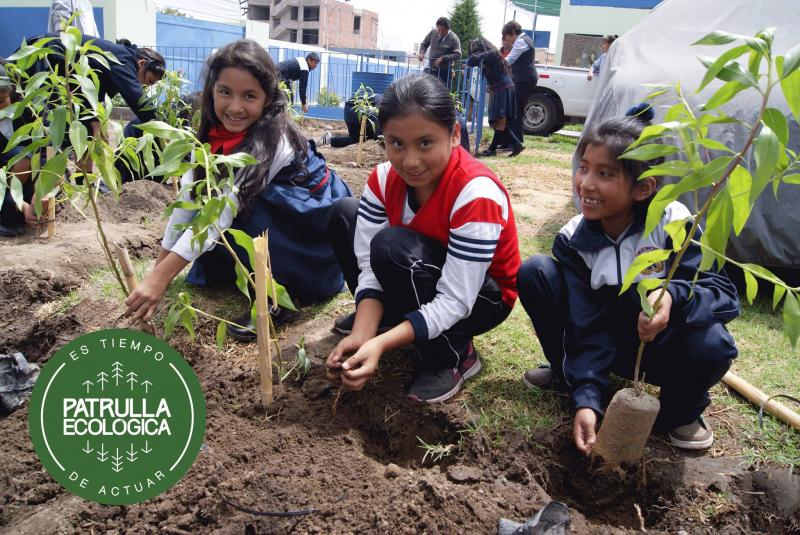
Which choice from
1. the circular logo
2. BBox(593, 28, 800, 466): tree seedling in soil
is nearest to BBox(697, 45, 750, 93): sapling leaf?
BBox(593, 28, 800, 466): tree seedling in soil

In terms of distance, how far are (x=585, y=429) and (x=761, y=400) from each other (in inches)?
28.8

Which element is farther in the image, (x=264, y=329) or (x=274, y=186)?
(x=274, y=186)

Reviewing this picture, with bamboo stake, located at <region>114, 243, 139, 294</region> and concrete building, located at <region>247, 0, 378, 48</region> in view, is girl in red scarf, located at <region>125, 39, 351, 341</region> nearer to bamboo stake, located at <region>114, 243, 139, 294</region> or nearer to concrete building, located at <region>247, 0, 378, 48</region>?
bamboo stake, located at <region>114, 243, 139, 294</region>

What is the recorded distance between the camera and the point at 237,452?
167 cm

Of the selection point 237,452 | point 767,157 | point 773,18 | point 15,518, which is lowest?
point 15,518

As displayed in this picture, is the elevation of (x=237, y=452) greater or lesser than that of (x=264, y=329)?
lesser

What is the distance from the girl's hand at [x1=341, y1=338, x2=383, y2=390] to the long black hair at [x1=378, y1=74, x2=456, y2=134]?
676 millimetres

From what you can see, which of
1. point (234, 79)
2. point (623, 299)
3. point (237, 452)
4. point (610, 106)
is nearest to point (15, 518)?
point (237, 452)

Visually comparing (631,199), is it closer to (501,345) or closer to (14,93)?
(501,345)

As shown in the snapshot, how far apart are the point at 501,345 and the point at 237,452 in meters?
1.13

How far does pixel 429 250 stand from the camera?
1.95m

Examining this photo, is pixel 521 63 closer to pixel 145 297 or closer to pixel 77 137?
pixel 145 297

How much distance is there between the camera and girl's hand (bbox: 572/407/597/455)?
1638 millimetres

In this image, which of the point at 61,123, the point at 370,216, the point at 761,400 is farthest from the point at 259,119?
the point at 761,400
